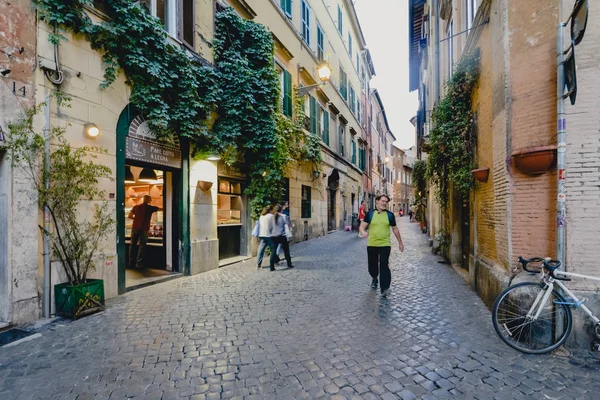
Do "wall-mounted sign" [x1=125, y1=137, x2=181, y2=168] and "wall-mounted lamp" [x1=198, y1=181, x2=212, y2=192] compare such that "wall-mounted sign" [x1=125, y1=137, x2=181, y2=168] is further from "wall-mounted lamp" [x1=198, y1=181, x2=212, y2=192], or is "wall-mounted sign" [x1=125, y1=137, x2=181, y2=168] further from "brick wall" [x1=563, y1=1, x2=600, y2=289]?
"brick wall" [x1=563, y1=1, x2=600, y2=289]

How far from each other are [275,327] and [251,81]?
6.77 m

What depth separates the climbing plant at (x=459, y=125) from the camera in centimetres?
683

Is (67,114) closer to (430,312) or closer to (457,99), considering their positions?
(430,312)

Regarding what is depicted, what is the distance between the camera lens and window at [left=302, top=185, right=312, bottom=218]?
601 inches

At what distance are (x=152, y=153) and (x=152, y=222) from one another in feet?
7.85

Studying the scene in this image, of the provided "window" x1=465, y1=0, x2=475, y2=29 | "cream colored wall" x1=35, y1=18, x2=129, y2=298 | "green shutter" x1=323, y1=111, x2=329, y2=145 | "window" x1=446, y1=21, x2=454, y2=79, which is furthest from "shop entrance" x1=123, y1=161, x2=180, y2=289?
"green shutter" x1=323, y1=111, x2=329, y2=145

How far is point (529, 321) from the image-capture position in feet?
12.6

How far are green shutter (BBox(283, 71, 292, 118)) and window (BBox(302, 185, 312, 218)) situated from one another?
11.6ft

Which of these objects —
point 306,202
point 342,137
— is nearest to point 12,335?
point 306,202

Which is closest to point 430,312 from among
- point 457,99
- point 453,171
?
point 453,171

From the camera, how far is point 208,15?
888 centimetres

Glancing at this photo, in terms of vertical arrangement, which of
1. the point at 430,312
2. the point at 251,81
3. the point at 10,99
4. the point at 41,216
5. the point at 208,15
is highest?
the point at 208,15

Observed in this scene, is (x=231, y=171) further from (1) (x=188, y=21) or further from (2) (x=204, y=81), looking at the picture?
(1) (x=188, y=21)

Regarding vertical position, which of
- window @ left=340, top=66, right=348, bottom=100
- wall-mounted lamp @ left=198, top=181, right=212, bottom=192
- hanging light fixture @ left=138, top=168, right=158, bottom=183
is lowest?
wall-mounted lamp @ left=198, top=181, right=212, bottom=192
